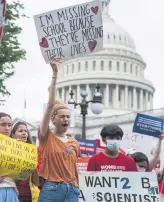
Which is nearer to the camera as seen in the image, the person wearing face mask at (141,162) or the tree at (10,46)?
the person wearing face mask at (141,162)

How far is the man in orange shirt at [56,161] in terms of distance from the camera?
4.90m

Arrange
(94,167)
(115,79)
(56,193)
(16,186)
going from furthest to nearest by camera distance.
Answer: (115,79) < (94,167) < (16,186) < (56,193)

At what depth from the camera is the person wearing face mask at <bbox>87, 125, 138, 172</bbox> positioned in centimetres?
557

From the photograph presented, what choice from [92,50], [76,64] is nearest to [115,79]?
[76,64]

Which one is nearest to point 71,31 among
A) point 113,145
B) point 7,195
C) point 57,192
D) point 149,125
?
point 113,145

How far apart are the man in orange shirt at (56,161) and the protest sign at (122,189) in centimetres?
96

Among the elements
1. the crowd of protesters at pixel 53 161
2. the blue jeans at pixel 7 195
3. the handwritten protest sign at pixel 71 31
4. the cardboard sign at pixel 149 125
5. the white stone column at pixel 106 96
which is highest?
the white stone column at pixel 106 96

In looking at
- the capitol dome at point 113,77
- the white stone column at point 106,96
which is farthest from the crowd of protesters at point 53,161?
the white stone column at point 106,96

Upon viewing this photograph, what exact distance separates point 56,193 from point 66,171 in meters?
0.20

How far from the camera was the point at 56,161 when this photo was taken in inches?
193

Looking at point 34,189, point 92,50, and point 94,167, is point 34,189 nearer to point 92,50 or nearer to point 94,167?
point 94,167

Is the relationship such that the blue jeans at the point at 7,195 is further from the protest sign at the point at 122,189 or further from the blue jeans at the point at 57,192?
the protest sign at the point at 122,189

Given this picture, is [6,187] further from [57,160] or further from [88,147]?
[88,147]

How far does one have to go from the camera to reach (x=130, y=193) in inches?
234
